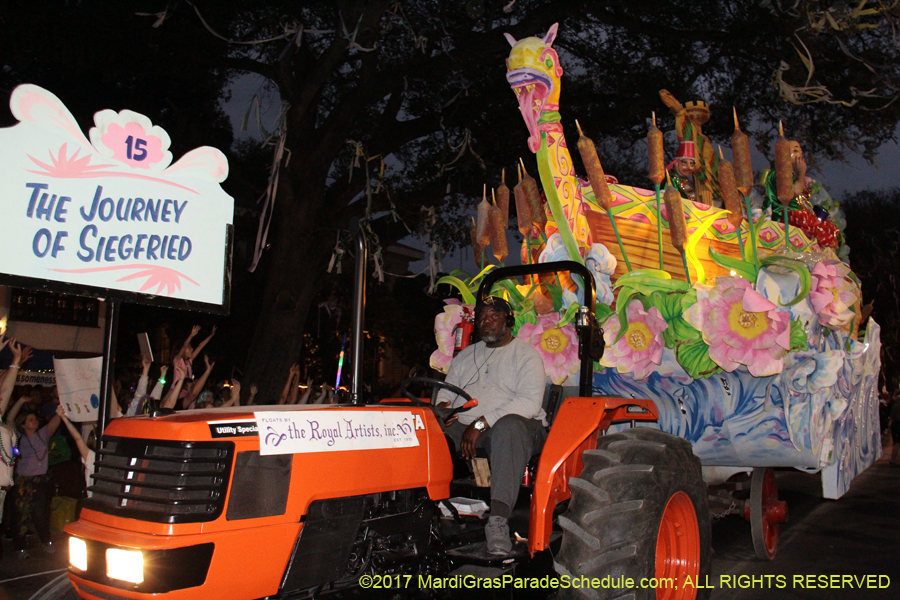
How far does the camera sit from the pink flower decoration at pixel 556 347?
225 inches

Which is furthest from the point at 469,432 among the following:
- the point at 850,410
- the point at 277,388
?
the point at 277,388

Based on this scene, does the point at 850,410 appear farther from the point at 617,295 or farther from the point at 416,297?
the point at 416,297

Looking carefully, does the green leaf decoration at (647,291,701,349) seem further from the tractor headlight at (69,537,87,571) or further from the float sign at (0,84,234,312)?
the tractor headlight at (69,537,87,571)

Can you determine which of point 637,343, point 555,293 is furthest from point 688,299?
point 555,293

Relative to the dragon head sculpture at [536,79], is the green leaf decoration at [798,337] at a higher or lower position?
lower

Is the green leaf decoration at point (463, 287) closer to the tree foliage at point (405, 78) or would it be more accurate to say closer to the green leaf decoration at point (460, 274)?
the green leaf decoration at point (460, 274)

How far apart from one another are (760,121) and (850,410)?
8.19 m

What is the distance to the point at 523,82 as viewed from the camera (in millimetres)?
5539

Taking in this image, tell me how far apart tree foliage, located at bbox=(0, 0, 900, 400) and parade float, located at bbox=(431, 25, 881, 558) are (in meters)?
4.45

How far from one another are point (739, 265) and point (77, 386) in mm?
4872

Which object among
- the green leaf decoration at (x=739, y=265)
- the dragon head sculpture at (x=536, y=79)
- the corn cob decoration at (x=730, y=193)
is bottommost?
the green leaf decoration at (x=739, y=265)

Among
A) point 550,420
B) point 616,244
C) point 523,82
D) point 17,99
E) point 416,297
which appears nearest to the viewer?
point 17,99

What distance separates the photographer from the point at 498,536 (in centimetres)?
372

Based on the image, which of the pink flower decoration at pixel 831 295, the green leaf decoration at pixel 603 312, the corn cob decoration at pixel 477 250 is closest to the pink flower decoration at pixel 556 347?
the green leaf decoration at pixel 603 312
